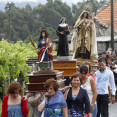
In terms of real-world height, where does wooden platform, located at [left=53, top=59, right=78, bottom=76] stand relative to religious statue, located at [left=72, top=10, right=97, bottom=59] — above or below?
below

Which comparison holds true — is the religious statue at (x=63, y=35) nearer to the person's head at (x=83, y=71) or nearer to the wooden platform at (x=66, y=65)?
the wooden platform at (x=66, y=65)

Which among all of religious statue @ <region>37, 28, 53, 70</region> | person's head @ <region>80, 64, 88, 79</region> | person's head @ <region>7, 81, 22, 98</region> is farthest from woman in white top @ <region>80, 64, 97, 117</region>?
person's head @ <region>7, 81, 22, 98</region>

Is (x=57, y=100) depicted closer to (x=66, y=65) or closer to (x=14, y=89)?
(x=14, y=89)

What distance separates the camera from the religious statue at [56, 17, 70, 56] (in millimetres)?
13586

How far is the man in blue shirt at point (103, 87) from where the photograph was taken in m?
11.7

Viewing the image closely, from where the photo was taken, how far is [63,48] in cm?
1410

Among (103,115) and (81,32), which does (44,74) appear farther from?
(81,32)

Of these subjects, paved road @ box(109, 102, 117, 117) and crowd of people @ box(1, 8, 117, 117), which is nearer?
crowd of people @ box(1, 8, 117, 117)

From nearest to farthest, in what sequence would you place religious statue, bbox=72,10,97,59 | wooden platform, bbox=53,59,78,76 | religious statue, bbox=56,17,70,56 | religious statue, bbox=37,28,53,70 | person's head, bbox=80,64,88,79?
person's head, bbox=80,64,88,79 → religious statue, bbox=37,28,53,70 → religious statue, bbox=56,17,70,56 → wooden platform, bbox=53,59,78,76 → religious statue, bbox=72,10,97,59

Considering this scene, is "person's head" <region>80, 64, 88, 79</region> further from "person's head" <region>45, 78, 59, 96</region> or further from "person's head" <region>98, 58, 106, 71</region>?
"person's head" <region>98, 58, 106, 71</region>

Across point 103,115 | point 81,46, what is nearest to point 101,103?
point 103,115

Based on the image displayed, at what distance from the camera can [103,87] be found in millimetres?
11781

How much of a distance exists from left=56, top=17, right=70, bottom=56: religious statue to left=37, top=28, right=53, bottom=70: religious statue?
2.55m

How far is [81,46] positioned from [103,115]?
6987mm
